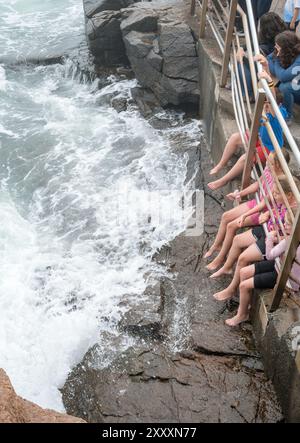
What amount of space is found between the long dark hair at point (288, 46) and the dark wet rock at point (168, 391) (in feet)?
10.3

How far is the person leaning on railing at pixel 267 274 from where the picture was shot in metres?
3.70

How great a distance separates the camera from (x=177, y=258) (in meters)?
5.44

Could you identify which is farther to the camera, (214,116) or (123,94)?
(123,94)

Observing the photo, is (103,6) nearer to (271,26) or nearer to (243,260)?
(271,26)

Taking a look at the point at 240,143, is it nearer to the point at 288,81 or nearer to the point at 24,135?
the point at 288,81

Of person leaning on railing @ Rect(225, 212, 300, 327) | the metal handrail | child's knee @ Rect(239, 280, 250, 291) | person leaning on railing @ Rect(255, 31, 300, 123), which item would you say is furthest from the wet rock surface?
person leaning on railing @ Rect(255, 31, 300, 123)

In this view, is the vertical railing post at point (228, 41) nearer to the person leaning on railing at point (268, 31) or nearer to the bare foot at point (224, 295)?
the person leaning on railing at point (268, 31)

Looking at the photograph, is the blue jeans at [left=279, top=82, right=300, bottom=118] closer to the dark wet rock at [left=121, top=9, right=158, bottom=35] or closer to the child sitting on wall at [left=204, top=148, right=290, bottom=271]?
the child sitting on wall at [left=204, top=148, right=290, bottom=271]

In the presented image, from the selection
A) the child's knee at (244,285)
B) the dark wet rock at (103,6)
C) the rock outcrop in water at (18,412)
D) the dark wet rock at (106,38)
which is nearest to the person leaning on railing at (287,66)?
the child's knee at (244,285)

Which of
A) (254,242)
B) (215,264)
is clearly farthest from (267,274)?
(215,264)

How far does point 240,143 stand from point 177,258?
156 centimetres

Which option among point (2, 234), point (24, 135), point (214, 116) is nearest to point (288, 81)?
point (214, 116)

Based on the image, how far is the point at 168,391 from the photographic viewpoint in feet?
13.3
